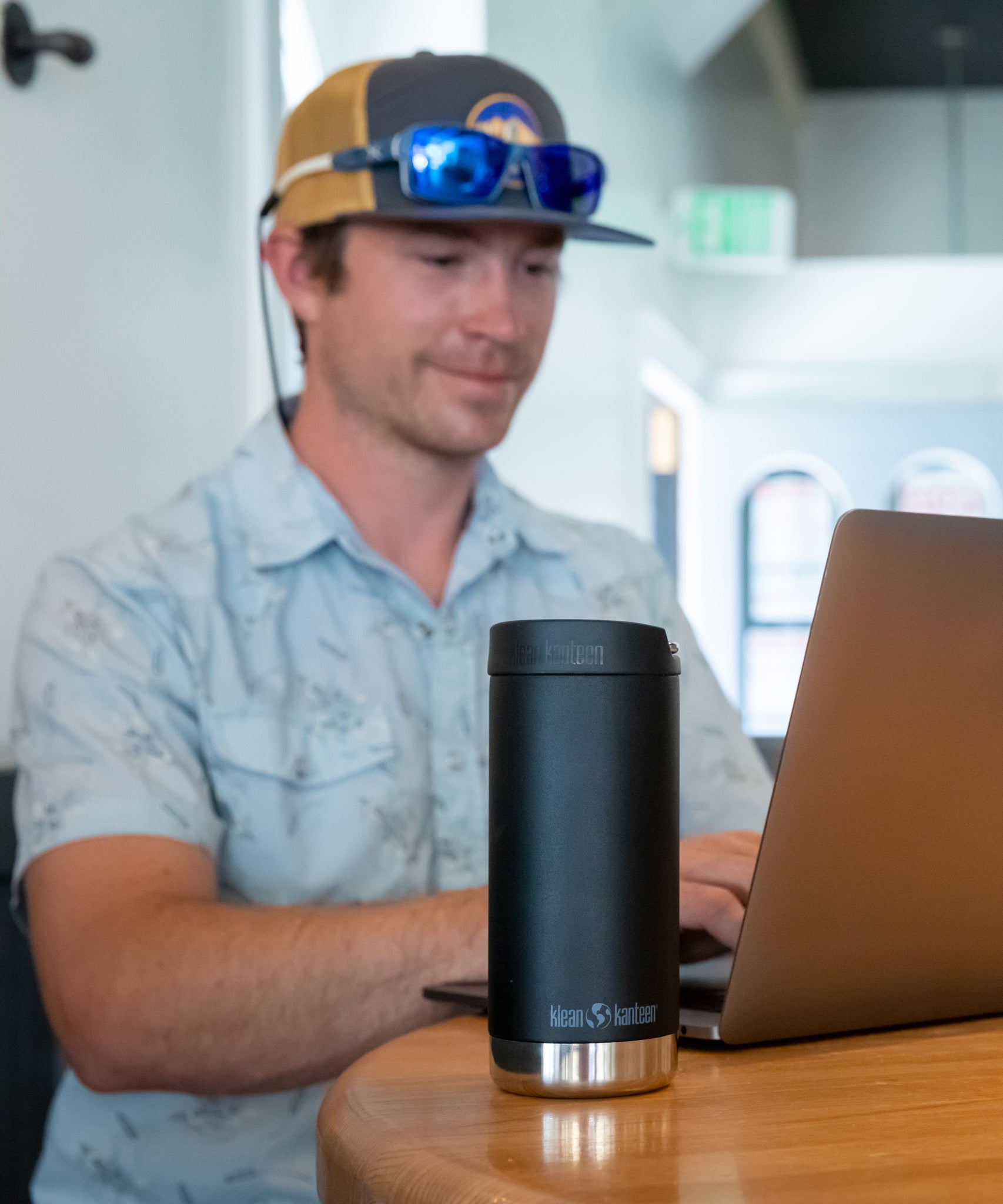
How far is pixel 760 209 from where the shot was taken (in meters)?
6.35

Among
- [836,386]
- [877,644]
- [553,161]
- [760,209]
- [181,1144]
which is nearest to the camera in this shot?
[877,644]

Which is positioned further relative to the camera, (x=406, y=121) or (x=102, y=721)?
(x=406, y=121)

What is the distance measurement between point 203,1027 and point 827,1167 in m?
0.56

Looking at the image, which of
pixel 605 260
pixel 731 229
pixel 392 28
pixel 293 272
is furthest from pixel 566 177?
pixel 731 229

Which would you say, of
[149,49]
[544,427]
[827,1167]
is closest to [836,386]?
[544,427]

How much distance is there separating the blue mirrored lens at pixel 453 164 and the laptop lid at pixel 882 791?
91cm

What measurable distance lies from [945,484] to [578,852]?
330 inches

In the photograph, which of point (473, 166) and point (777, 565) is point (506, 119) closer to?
point (473, 166)

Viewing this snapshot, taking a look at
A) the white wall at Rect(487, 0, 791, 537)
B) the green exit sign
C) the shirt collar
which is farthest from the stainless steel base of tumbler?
the green exit sign

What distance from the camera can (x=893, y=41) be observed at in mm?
7578

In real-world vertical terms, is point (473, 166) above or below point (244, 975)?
above

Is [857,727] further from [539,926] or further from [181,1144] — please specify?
[181,1144]

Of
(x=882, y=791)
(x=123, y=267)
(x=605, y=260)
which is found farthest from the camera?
(x=605, y=260)

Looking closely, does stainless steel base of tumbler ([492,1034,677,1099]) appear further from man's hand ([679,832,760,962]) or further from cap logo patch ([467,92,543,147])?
cap logo patch ([467,92,543,147])
